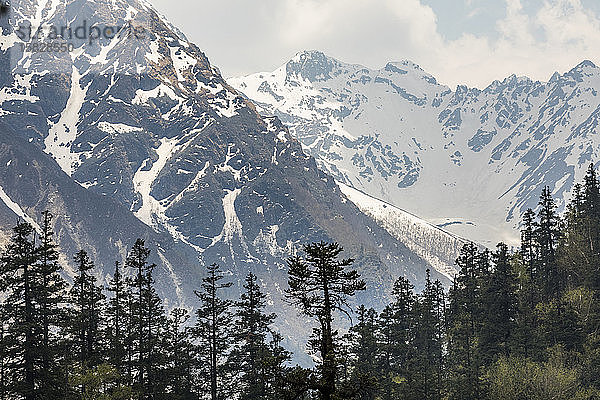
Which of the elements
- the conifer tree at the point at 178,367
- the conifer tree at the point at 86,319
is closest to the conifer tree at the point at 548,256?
the conifer tree at the point at 178,367

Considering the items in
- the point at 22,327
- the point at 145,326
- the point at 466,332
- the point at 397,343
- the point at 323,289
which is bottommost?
the point at 323,289

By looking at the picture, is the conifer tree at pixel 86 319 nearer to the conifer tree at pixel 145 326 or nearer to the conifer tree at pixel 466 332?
the conifer tree at pixel 145 326

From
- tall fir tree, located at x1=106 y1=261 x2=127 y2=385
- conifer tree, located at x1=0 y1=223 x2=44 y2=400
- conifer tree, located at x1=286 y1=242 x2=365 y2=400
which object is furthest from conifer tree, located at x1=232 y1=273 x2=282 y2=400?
conifer tree, located at x1=286 y1=242 x2=365 y2=400

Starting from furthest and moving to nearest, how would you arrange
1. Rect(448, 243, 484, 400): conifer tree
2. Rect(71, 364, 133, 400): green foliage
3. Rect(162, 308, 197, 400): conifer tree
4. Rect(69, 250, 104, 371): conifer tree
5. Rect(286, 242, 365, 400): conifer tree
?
Rect(448, 243, 484, 400): conifer tree → Rect(162, 308, 197, 400): conifer tree → Rect(69, 250, 104, 371): conifer tree → Rect(71, 364, 133, 400): green foliage → Rect(286, 242, 365, 400): conifer tree

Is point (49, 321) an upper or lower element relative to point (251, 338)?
upper

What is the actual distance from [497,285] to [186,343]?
132ft

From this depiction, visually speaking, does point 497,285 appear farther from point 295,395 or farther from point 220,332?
point 295,395

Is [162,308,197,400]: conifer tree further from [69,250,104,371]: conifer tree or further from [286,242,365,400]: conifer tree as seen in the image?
[286,242,365,400]: conifer tree

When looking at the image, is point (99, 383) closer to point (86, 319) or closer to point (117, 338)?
point (117, 338)

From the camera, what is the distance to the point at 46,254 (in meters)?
62.2

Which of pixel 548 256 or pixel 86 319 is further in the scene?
pixel 548 256

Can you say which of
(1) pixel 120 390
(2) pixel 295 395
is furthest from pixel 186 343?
(2) pixel 295 395

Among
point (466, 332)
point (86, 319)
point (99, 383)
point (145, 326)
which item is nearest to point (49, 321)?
point (86, 319)

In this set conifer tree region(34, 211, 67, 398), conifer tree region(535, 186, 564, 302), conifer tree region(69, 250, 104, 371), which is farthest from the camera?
conifer tree region(535, 186, 564, 302)
